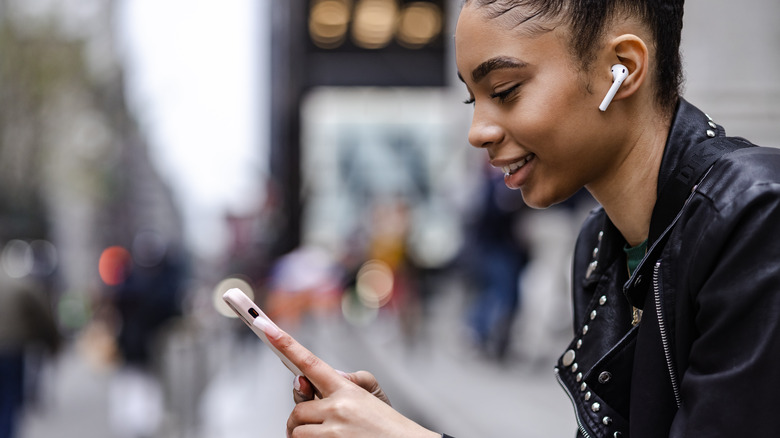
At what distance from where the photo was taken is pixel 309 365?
161cm

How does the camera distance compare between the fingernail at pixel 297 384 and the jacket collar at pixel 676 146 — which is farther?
the fingernail at pixel 297 384

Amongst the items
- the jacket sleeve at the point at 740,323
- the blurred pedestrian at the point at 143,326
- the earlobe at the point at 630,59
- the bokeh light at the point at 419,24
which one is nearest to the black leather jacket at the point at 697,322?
the jacket sleeve at the point at 740,323

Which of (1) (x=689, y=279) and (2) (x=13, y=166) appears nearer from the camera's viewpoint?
(1) (x=689, y=279)

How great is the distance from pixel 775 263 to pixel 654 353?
0.97 ft

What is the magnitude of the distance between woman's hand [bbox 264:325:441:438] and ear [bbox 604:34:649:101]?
68 cm

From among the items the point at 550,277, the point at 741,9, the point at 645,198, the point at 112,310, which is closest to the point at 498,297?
the point at 550,277

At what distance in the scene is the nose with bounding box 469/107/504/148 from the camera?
5.38 feet

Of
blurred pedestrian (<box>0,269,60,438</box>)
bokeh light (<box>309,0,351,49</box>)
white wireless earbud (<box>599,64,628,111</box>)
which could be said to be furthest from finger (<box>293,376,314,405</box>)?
bokeh light (<box>309,0,351,49</box>)

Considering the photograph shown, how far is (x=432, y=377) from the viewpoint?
8.39 metres

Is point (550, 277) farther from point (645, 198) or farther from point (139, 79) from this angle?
point (139, 79)

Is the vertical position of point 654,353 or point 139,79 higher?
point 654,353

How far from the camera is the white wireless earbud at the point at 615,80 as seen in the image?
1.54 meters

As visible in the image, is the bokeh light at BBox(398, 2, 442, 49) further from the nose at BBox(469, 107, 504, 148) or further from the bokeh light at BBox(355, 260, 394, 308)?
the nose at BBox(469, 107, 504, 148)

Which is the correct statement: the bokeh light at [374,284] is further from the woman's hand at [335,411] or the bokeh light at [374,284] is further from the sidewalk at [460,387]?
the woman's hand at [335,411]
